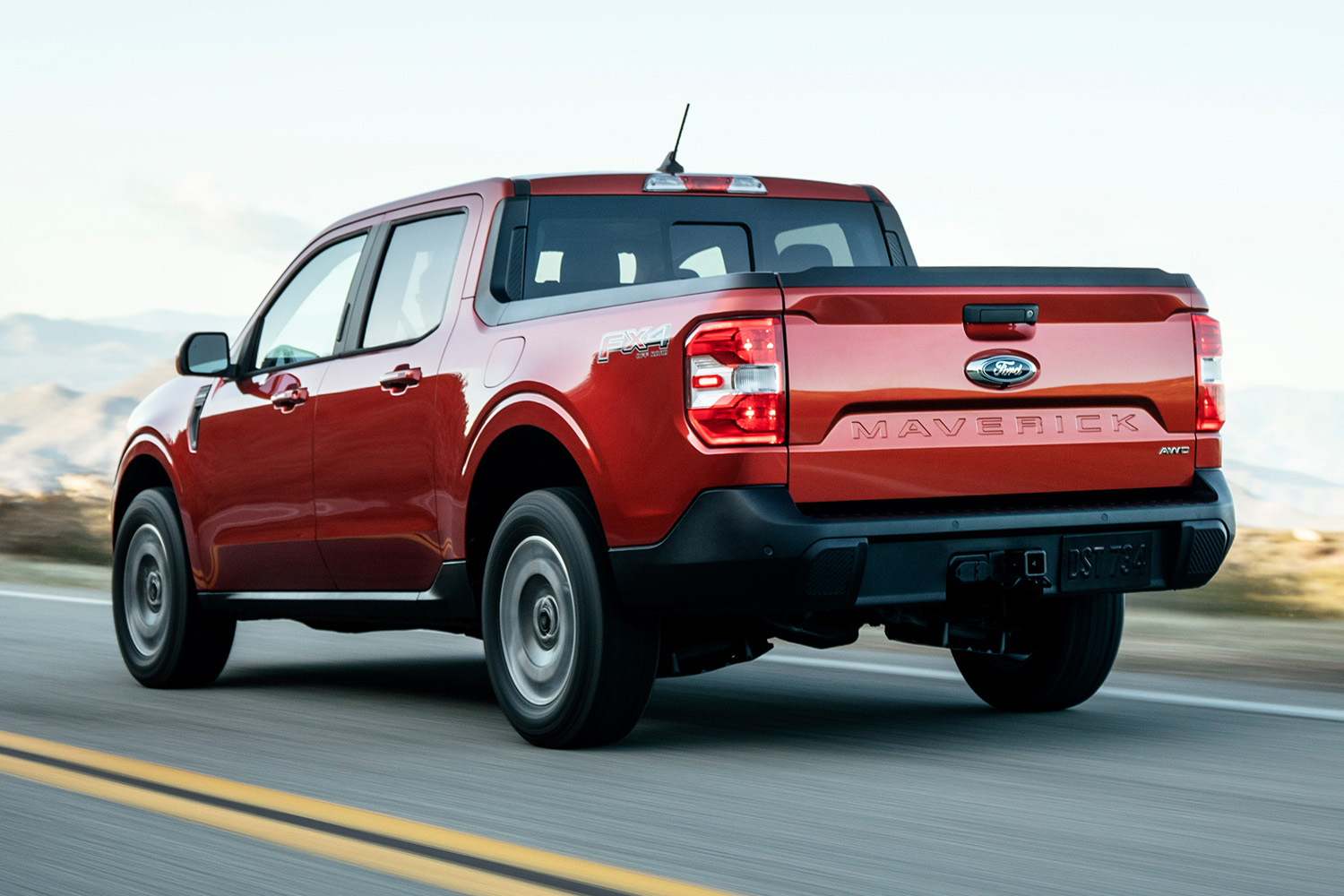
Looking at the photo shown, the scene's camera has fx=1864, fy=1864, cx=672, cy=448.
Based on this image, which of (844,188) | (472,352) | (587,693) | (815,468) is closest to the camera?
(815,468)

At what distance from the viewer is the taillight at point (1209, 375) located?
19.9 ft

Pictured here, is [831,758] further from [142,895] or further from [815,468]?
[142,895]

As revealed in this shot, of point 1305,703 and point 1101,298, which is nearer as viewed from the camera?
point 1101,298

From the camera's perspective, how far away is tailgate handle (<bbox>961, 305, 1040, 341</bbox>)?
5664mm

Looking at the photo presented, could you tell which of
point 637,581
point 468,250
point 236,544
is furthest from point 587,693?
point 236,544

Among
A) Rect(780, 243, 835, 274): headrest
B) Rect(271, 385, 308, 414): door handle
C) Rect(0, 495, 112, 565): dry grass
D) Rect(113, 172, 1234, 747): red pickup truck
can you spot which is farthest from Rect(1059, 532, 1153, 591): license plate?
Rect(0, 495, 112, 565): dry grass

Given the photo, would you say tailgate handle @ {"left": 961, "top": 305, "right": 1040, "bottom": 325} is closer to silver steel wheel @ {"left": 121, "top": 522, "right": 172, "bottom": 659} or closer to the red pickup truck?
the red pickup truck

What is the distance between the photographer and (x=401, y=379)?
22.2 ft

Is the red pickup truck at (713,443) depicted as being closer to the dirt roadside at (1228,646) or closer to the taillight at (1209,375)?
the taillight at (1209,375)

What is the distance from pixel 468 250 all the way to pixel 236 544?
192 centimetres

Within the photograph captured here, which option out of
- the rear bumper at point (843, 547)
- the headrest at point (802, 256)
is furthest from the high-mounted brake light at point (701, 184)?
the rear bumper at point (843, 547)

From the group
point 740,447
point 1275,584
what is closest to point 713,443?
point 740,447

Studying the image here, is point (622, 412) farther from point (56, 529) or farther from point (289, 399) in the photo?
point (56, 529)

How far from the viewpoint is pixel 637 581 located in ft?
18.5
